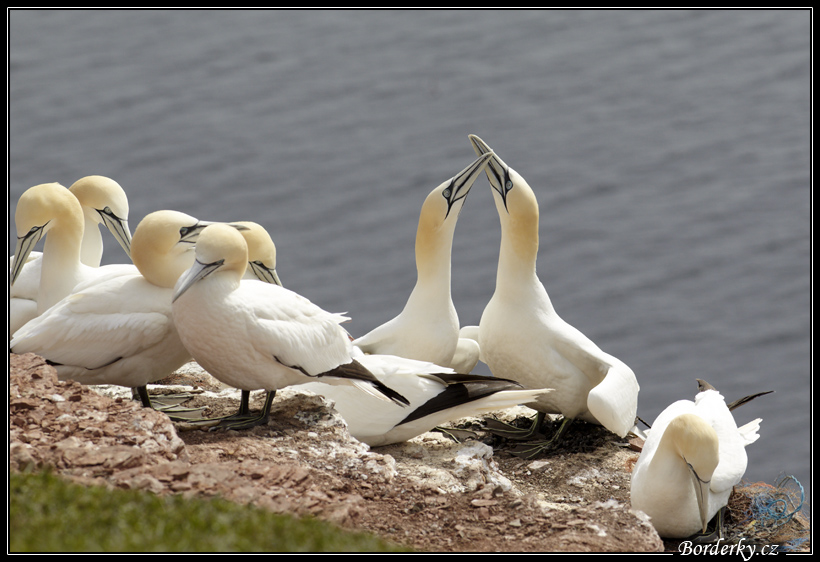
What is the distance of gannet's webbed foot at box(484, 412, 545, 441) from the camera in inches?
269

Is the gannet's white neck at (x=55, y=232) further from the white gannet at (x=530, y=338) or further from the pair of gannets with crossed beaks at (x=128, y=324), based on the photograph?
the white gannet at (x=530, y=338)

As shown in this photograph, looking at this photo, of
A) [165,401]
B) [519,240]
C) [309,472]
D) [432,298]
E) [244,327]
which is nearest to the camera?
[309,472]

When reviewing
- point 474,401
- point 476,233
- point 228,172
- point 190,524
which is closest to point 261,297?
point 474,401

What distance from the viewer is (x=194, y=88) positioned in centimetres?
1697

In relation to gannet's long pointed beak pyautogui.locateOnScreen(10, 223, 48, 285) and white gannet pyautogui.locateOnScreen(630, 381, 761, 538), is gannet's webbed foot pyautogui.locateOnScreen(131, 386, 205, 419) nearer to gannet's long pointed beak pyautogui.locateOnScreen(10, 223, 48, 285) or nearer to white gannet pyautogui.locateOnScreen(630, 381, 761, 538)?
gannet's long pointed beak pyautogui.locateOnScreen(10, 223, 48, 285)

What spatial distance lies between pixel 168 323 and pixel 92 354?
1.36 feet

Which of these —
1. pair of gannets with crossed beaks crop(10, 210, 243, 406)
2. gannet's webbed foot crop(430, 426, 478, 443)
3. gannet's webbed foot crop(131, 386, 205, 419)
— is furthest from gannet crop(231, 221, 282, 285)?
gannet's webbed foot crop(430, 426, 478, 443)

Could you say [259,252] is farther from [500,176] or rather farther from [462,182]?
[500,176]

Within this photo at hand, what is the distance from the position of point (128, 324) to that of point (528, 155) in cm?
1026

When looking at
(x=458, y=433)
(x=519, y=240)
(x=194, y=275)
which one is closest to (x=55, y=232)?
(x=194, y=275)

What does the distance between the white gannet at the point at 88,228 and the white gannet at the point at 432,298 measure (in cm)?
187

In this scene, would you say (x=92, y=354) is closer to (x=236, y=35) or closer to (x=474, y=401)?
(x=474, y=401)

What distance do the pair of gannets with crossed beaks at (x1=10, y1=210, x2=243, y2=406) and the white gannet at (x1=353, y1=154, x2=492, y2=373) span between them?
1.53m

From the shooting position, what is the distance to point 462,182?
6.75 metres
